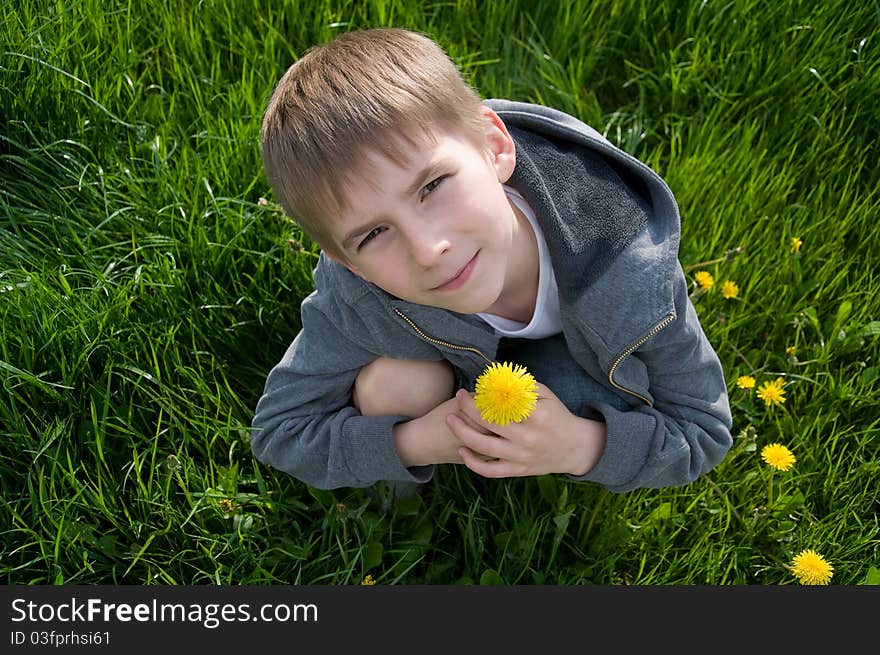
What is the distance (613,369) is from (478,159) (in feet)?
1.44

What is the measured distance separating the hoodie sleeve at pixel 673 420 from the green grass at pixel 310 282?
6.9 inches

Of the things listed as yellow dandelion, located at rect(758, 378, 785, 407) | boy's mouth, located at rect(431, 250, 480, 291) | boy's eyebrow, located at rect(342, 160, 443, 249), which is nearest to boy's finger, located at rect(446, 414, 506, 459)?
boy's mouth, located at rect(431, 250, 480, 291)

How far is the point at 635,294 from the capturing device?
152cm

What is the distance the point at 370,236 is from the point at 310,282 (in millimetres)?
639

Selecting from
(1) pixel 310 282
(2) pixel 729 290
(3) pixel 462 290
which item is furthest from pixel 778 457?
(1) pixel 310 282

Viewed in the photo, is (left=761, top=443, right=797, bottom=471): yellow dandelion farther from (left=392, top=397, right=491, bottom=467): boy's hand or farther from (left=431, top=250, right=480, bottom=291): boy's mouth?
(left=431, top=250, right=480, bottom=291): boy's mouth

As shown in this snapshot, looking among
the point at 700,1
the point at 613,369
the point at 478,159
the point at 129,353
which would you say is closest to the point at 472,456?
the point at 613,369

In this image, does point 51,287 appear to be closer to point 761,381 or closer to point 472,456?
point 472,456

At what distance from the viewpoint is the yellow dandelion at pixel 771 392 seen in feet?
6.19

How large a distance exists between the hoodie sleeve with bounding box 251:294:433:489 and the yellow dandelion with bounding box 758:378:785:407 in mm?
695

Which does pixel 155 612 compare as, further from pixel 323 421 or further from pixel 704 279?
Answer: pixel 704 279

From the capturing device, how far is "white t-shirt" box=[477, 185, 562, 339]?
1.60 meters

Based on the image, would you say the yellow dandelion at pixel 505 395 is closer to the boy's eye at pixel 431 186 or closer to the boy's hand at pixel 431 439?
the boy's hand at pixel 431 439

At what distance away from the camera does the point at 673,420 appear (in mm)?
1659
